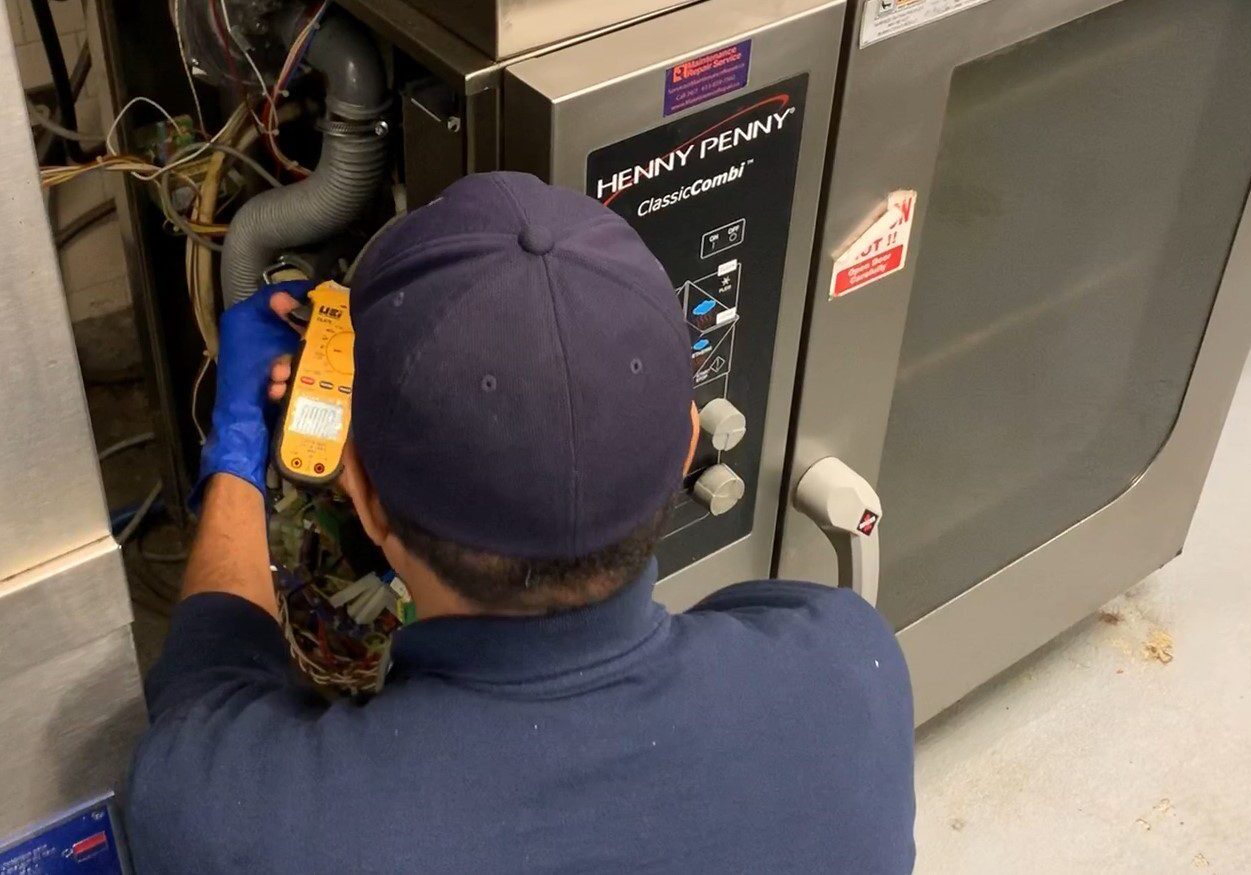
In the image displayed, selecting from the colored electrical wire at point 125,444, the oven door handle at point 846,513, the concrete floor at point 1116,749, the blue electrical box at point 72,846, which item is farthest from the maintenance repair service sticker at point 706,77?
the colored electrical wire at point 125,444

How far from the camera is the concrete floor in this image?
1507 millimetres

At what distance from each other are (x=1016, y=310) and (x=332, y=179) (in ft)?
1.81

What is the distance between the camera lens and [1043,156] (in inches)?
41.7

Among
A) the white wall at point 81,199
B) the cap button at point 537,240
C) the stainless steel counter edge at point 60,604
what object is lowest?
the white wall at point 81,199

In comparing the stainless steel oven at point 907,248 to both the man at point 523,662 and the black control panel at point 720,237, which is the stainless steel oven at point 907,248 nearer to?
the black control panel at point 720,237

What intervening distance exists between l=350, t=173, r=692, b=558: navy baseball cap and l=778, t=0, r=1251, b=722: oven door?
27 centimetres

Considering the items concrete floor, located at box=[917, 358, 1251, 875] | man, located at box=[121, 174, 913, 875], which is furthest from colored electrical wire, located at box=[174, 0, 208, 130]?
concrete floor, located at box=[917, 358, 1251, 875]

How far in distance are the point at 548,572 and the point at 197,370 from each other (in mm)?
817

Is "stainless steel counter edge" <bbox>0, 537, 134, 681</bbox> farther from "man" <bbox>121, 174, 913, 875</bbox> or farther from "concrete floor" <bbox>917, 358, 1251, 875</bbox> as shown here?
"concrete floor" <bbox>917, 358, 1251, 875</bbox>

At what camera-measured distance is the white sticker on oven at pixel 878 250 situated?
0.94 m

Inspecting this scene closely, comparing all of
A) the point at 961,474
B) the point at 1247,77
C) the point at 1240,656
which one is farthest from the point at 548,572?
the point at 1240,656

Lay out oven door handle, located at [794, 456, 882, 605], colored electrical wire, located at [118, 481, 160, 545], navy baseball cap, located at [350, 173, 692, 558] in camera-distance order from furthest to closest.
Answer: colored electrical wire, located at [118, 481, 160, 545], oven door handle, located at [794, 456, 882, 605], navy baseball cap, located at [350, 173, 692, 558]

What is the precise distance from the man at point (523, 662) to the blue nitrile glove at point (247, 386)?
0.26 metres

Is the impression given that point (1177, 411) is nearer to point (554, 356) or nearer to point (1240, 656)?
point (1240, 656)
